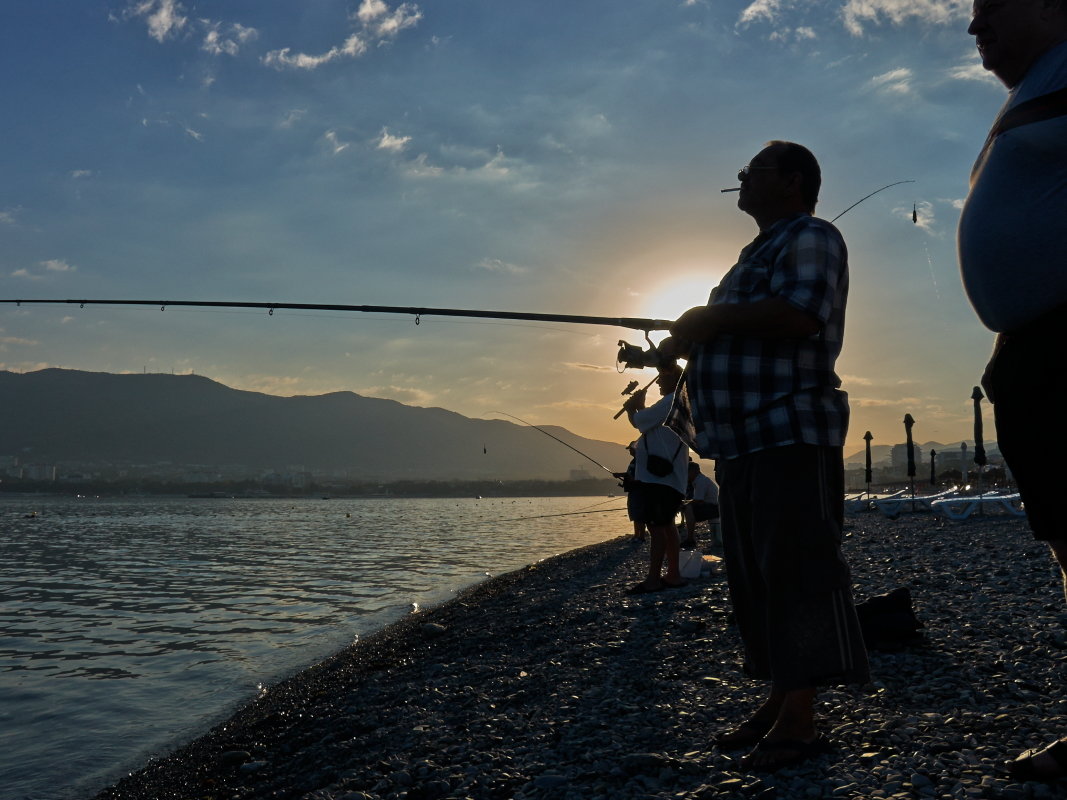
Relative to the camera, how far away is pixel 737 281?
2.99 meters

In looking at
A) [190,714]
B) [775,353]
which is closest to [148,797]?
[190,714]

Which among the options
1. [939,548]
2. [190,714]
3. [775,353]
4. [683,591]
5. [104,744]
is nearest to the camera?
[775,353]

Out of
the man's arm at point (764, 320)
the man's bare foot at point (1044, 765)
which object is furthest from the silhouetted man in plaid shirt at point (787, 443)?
the man's bare foot at point (1044, 765)

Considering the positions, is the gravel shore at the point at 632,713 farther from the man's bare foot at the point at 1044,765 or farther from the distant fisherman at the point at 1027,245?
the distant fisherman at the point at 1027,245

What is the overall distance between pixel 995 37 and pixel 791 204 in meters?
0.95

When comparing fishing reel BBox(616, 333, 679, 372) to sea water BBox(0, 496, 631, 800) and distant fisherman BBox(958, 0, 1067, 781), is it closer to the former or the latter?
distant fisherman BBox(958, 0, 1067, 781)

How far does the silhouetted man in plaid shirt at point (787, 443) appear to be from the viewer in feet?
9.05

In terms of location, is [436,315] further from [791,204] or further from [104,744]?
[104,744]

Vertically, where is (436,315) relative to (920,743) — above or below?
above

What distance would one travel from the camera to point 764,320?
2746 millimetres

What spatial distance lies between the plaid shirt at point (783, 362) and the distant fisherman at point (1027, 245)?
1.90 feet

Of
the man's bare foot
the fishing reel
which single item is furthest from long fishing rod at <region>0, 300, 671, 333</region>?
the man's bare foot

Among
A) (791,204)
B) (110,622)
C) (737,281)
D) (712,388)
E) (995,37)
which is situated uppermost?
(995,37)

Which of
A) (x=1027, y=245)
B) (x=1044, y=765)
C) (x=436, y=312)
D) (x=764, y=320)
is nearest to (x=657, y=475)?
(x=436, y=312)
